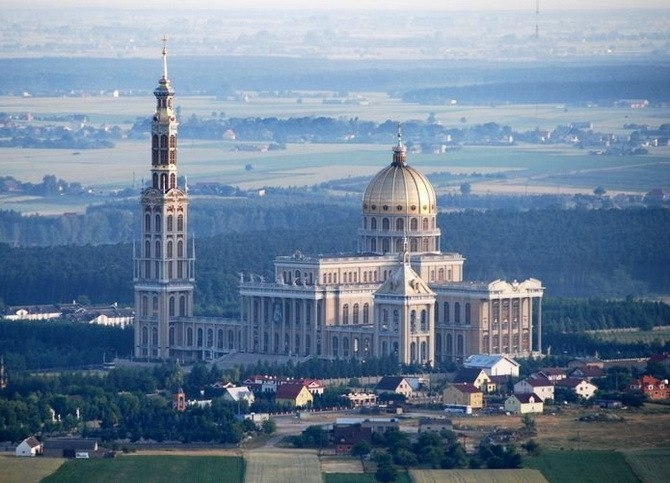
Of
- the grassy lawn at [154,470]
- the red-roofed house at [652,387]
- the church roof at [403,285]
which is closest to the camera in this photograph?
the grassy lawn at [154,470]

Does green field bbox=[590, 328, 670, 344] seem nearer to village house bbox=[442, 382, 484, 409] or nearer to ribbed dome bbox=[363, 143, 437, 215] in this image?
ribbed dome bbox=[363, 143, 437, 215]

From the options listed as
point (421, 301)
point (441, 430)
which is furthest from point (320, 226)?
point (441, 430)

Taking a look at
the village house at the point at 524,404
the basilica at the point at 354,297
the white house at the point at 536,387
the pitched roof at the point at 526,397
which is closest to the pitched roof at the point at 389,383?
the white house at the point at 536,387

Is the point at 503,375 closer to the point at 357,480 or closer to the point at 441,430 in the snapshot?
the point at 441,430

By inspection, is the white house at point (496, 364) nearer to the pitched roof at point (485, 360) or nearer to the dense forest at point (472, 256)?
the pitched roof at point (485, 360)

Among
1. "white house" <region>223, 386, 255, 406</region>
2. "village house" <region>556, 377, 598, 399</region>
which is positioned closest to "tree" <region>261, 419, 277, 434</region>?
"white house" <region>223, 386, 255, 406</region>
